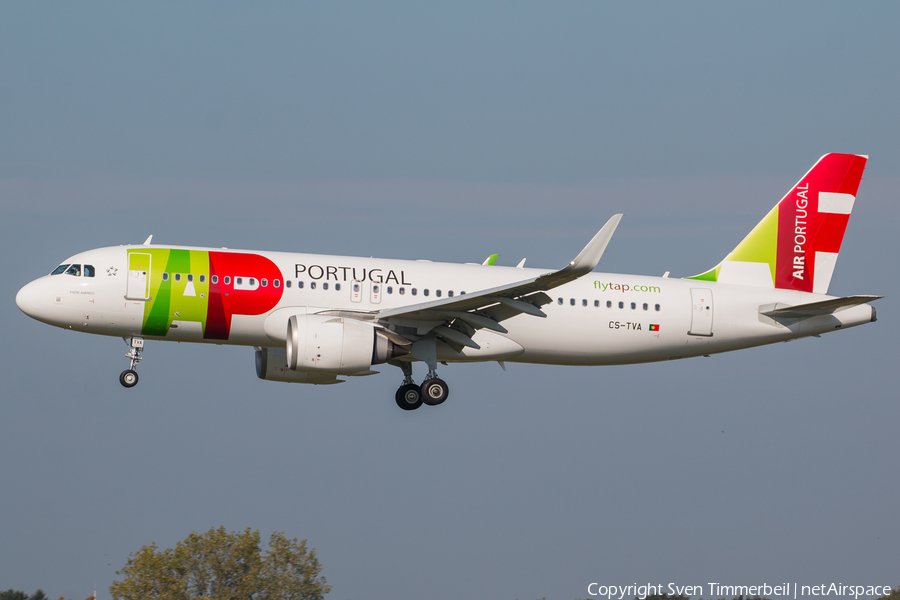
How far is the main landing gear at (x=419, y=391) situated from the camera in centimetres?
3503

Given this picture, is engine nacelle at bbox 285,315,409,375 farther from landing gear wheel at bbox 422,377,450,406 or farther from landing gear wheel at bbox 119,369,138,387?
landing gear wheel at bbox 119,369,138,387

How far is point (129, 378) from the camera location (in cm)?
3416

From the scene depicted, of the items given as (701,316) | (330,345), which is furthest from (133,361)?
(701,316)

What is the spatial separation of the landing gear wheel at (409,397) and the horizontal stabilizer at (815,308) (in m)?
11.8

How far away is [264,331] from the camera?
33.3 metres

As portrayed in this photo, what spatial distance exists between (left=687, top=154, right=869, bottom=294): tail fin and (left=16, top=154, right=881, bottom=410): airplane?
0.08 meters

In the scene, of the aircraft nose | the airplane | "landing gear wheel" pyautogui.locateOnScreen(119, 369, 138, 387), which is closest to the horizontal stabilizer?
the airplane

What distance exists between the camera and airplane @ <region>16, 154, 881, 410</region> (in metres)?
32.7

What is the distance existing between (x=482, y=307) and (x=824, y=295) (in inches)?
520

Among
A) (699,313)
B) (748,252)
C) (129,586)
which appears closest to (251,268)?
(699,313)

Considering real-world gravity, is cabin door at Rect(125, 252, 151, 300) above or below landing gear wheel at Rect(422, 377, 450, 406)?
above

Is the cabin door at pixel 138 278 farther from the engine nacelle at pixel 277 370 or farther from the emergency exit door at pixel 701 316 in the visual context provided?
the emergency exit door at pixel 701 316

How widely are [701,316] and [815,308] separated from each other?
12.0 feet

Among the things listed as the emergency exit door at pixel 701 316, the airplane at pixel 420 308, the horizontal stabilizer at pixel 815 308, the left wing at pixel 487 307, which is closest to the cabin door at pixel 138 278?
the airplane at pixel 420 308
